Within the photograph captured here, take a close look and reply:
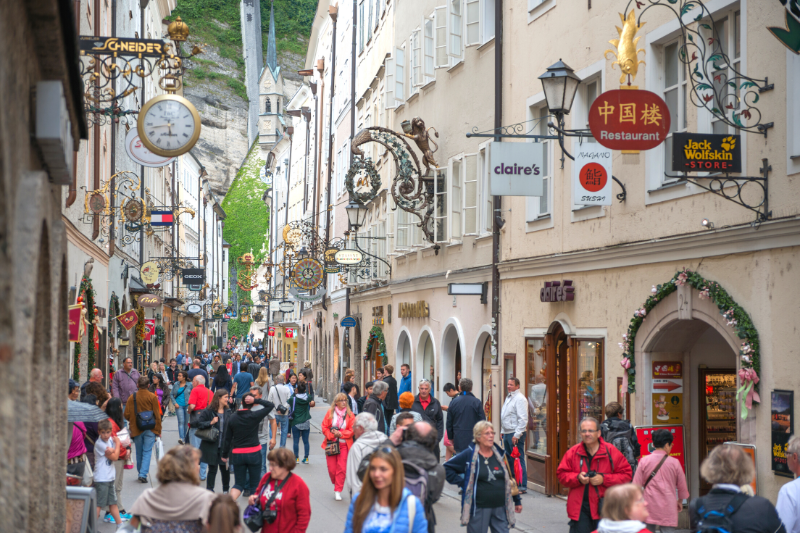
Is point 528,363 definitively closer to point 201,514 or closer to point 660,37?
point 660,37

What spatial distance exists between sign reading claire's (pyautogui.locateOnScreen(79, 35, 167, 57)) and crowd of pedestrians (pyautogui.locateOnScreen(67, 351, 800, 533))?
410 cm

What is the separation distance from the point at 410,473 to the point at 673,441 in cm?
534

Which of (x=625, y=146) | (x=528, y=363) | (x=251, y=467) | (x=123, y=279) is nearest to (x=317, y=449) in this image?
(x=528, y=363)

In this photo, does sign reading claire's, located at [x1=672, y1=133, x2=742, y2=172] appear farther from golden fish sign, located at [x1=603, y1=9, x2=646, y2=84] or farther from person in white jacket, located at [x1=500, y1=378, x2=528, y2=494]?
person in white jacket, located at [x1=500, y1=378, x2=528, y2=494]

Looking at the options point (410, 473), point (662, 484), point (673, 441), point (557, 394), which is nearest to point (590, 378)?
point (557, 394)

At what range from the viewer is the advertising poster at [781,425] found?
9438 millimetres

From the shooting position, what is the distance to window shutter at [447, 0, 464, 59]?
20669mm

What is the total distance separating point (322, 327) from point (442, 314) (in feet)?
78.7

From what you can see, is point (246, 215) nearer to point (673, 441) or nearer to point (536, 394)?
point (536, 394)

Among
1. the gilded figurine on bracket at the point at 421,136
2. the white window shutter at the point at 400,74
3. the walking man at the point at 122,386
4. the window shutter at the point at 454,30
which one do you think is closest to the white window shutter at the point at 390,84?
the white window shutter at the point at 400,74

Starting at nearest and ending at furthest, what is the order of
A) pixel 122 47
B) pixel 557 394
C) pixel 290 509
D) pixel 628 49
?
1. pixel 290 509
2. pixel 122 47
3. pixel 628 49
4. pixel 557 394

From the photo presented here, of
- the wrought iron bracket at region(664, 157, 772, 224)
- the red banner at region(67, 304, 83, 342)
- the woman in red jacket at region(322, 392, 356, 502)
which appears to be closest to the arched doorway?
the wrought iron bracket at region(664, 157, 772, 224)

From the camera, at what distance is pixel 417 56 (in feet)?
76.2

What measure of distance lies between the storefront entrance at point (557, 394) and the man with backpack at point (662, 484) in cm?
475
